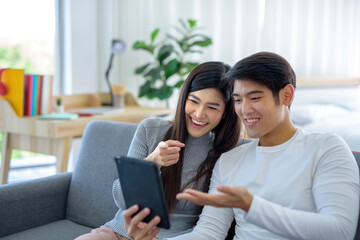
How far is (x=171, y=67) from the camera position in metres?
3.57

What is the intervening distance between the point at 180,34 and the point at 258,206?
3.05 metres

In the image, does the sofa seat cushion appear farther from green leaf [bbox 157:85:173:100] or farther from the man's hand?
green leaf [bbox 157:85:173:100]

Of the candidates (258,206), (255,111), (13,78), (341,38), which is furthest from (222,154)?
(341,38)

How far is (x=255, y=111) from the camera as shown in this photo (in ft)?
4.08

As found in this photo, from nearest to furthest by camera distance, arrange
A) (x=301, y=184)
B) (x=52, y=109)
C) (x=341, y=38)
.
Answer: (x=301, y=184)
(x=52, y=109)
(x=341, y=38)

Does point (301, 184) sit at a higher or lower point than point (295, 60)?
lower

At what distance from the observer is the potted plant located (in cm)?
357

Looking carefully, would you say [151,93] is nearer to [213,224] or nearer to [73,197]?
[73,197]

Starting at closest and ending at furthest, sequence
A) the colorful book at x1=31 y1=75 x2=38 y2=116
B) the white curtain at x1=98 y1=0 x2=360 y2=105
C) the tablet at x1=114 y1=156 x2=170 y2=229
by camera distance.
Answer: the tablet at x1=114 y1=156 x2=170 y2=229
the colorful book at x1=31 y1=75 x2=38 y2=116
the white curtain at x1=98 y1=0 x2=360 y2=105

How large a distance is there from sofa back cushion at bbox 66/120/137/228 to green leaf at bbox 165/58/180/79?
1.72 m

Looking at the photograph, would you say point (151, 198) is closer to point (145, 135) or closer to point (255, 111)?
point (255, 111)

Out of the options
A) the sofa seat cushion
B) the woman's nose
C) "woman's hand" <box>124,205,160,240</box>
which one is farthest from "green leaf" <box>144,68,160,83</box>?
"woman's hand" <box>124,205,160,240</box>

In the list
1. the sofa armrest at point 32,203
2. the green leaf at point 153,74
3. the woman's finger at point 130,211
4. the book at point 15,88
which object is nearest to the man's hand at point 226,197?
the woman's finger at point 130,211

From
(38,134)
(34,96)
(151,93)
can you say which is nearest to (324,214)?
(38,134)
